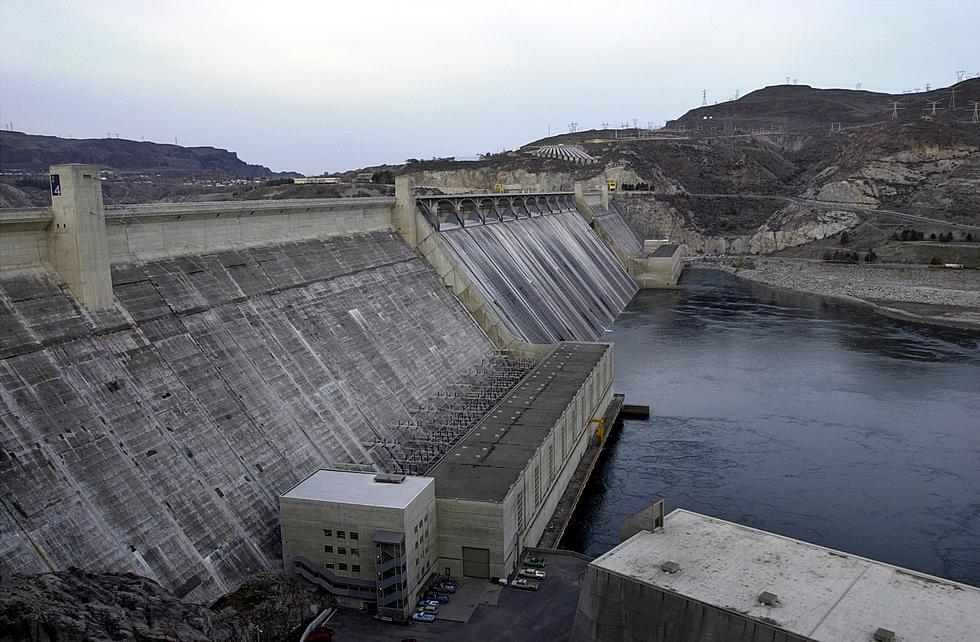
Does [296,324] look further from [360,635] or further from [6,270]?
[360,635]

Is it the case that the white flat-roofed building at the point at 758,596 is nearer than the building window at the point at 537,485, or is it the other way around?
the white flat-roofed building at the point at 758,596

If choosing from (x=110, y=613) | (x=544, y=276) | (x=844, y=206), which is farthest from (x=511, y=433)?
(x=844, y=206)

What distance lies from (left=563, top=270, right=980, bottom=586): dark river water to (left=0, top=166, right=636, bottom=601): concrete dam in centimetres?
749

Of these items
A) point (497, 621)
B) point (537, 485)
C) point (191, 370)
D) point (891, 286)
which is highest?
point (191, 370)

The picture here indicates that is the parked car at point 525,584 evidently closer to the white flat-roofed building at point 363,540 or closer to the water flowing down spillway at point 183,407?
the white flat-roofed building at point 363,540

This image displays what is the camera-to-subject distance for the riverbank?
5753 centimetres

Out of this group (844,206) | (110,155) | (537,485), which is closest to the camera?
(537,485)

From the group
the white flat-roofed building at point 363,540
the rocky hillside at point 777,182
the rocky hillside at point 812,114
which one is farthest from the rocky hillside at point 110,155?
the rocky hillside at point 812,114

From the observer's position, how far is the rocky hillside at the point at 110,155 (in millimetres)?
104250

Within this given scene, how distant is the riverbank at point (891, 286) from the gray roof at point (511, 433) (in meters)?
35.4

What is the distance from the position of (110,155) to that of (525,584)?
131012 mm

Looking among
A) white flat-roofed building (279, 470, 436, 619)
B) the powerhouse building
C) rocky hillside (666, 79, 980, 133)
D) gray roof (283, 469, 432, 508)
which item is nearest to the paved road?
rocky hillside (666, 79, 980, 133)

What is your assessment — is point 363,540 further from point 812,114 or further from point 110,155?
point 812,114

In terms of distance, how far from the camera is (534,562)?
20250 millimetres
